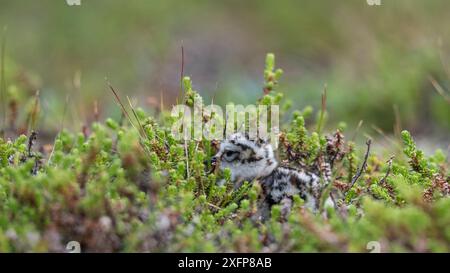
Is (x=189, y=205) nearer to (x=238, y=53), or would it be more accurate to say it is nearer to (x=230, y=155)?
(x=230, y=155)

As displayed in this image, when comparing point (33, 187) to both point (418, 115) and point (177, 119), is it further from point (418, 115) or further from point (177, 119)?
point (418, 115)

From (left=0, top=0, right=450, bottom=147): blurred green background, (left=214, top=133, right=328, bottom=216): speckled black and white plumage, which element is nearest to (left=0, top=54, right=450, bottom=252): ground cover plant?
(left=214, top=133, right=328, bottom=216): speckled black and white plumage

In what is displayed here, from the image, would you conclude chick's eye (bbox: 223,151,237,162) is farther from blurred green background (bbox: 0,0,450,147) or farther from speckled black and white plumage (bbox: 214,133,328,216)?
blurred green background (bbox: 0,0,450,147)

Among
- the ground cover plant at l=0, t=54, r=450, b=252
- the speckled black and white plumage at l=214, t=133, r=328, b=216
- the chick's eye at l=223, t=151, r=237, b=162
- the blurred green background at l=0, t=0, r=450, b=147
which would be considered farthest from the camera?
the blurred green background at l=0, t=0, r=450, b=147

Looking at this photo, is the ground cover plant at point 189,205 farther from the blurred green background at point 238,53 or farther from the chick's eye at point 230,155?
the blurred green background at point 238,53

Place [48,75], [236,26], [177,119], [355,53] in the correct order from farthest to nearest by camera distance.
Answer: [236,26]
[48,75]
[355,53]
[177,119]

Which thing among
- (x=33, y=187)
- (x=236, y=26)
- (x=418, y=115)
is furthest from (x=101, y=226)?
(x=236, y=26)

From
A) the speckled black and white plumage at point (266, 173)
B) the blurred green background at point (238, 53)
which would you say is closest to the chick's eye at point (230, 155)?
the speckled black and white plumage at point (266, 173)
